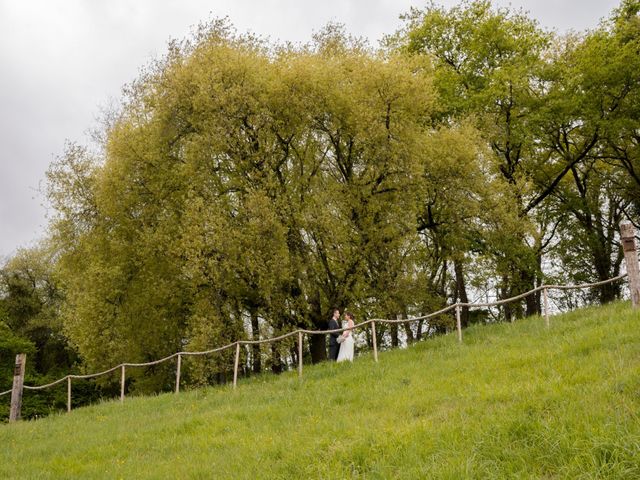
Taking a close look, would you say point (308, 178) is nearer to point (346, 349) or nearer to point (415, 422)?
point (346, 349)

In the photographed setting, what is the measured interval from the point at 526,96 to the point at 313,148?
10806 mm

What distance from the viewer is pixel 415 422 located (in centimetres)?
923

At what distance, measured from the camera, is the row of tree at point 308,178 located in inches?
909

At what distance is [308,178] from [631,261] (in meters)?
14.6

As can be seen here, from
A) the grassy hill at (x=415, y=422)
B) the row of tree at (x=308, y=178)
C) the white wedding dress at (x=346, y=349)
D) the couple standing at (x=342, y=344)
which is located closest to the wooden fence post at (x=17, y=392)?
the row of tree at (x=308, y=178)

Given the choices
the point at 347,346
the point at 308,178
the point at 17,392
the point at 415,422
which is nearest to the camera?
the point at 415,422

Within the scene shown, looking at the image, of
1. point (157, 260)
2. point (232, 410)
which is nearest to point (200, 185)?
point (157, 260)

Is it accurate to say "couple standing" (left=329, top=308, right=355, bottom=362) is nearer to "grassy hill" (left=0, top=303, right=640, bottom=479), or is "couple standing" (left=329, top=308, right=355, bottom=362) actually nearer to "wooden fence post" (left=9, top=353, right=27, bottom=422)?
"grassy hill" (left=0, top=303, right=640, bottom=479)

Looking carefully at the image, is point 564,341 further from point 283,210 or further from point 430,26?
point 430,26

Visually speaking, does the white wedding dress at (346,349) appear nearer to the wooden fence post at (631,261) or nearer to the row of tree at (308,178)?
the row of tree at (308,178)

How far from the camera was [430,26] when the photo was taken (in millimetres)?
32812

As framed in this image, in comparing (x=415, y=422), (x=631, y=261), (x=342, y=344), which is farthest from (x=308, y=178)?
(x=415, y=422)

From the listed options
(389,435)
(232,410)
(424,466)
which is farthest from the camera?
(232,410)

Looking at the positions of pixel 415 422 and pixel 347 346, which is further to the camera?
pixel 347 346
